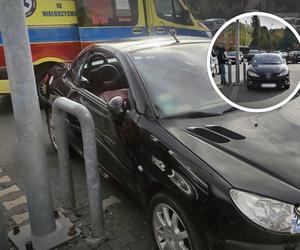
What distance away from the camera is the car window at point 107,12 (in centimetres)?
701

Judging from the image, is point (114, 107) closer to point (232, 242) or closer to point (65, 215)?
point (65, 215)

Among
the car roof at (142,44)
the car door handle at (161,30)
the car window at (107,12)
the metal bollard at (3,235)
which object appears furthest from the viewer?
the car door handle at (161,30)

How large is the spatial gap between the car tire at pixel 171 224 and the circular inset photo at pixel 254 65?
0.71 meters

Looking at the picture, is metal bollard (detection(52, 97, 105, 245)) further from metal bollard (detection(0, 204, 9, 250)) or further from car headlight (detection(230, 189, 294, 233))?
car headlight (detection(230, 189, 294, 233))

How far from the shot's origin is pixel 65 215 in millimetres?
3342

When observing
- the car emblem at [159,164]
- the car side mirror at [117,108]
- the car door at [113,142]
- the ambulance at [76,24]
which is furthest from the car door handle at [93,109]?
the ambulance at [76,24]

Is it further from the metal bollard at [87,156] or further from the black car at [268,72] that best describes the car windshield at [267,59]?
the metal bollard at [87,156]

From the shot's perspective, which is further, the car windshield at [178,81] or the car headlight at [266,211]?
the car windshield at [178,81]

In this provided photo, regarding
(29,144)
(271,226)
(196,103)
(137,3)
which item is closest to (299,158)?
(271,226)

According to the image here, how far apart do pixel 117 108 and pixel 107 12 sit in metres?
4.85

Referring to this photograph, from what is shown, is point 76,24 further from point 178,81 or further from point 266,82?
point 266,82

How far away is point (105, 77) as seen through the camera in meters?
3.51

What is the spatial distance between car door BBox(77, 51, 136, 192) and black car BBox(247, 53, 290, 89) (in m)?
1.01

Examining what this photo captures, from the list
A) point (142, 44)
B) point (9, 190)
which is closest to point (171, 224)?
point (142, 44)
